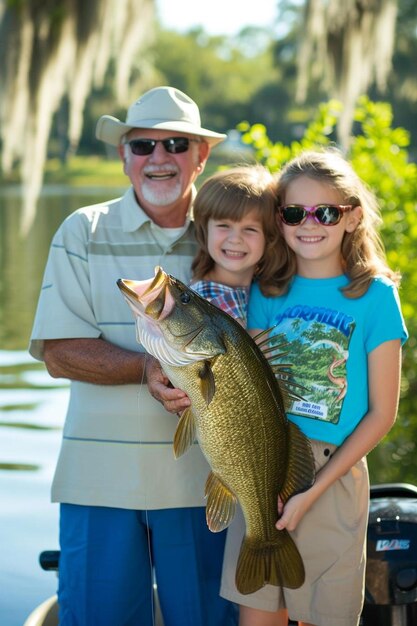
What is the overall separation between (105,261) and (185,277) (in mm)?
286

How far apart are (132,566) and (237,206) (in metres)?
1.30

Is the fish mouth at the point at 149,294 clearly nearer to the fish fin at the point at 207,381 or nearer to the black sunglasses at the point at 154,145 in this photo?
the fish fin at the point at 207,381

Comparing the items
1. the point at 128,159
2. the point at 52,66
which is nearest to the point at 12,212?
the point at 52,66

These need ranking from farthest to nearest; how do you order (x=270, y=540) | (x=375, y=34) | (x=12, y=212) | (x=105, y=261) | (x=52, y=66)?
(x=12, y=212) → (x=52, y=66) → (x=375, y=34) → (x=105, y=261) → (x=270, y=540)

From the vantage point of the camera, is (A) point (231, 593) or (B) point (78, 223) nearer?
(A) point (231, 593)

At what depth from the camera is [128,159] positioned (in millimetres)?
3934

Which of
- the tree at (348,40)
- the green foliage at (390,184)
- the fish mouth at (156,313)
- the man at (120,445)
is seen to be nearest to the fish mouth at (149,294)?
the fish mouth at (156,313)

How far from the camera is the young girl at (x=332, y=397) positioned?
11.0ft

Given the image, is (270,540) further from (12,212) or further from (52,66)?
(12,212)

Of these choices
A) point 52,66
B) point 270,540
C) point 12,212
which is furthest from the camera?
point 12,212

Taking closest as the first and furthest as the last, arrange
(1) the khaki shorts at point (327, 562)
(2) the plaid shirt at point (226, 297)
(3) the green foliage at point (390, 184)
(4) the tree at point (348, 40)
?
(1) the khaki shorts at point (327, 562) → (2) the plaid shirt at point (226, 297) → (3) the green foliage at point (390, 184) → (4) the tree at point (348, 40)

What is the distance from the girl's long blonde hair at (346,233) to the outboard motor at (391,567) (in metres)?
0.83

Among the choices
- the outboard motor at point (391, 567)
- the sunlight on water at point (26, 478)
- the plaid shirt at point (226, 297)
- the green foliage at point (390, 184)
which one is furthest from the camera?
the green foliage at point (390, 184)

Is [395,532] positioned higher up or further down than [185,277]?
further down
